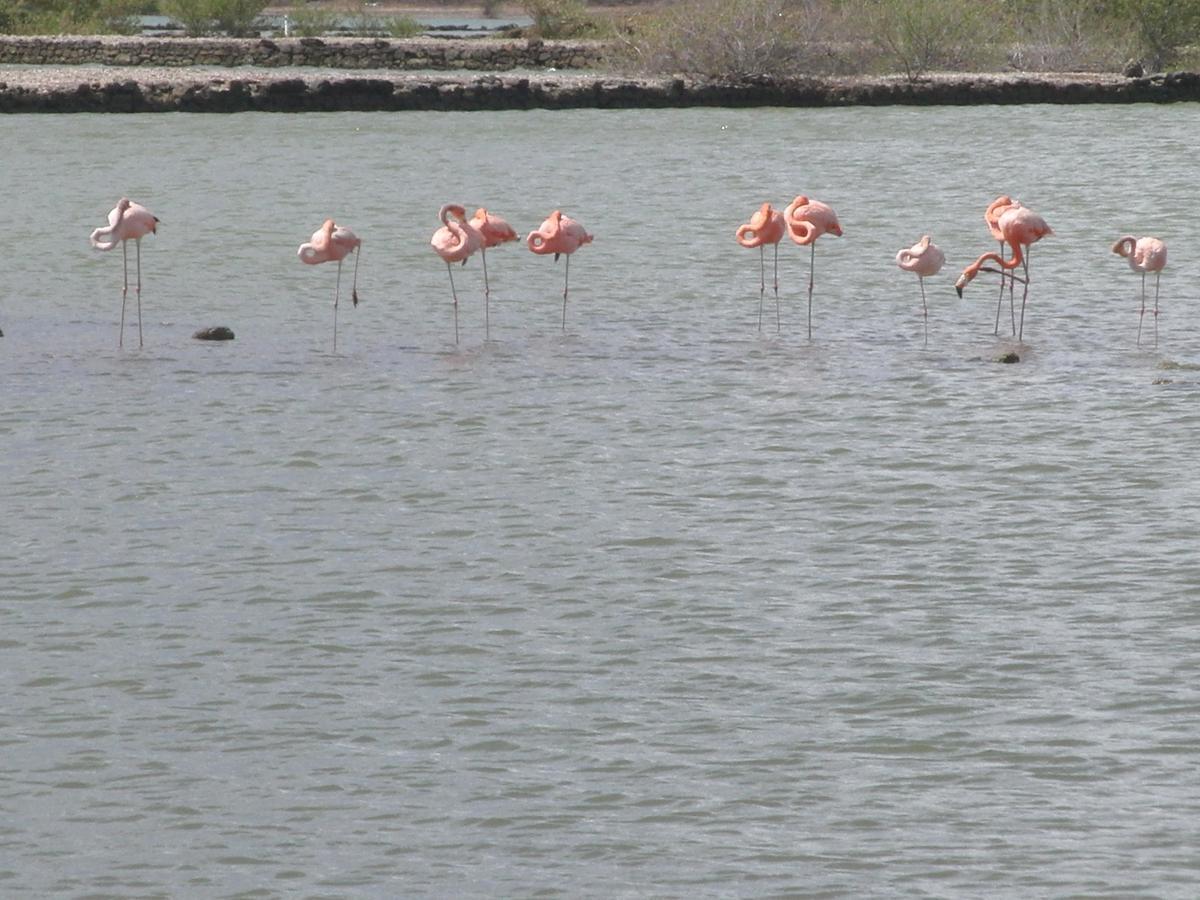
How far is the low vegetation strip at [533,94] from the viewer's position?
36156 millimetres

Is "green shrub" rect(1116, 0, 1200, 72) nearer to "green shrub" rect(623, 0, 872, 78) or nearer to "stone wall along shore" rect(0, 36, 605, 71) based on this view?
"green shrub" rect(623, 0, 872, 78)

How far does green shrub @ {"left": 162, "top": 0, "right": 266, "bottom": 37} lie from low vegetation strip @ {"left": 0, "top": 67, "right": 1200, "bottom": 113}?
55.1 ft

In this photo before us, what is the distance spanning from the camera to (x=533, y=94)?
36.4m

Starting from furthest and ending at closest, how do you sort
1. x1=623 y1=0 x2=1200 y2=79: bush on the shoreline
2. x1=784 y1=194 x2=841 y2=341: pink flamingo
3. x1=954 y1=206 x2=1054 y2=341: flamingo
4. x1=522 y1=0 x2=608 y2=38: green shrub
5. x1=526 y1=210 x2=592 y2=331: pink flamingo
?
x1=522 y1=0 x2=608 y2=38: green shrub
x1=623 y1=0 x2=1200 y2=79: bush on the shoreline
x1=526 y1=210 x2=592 y2=331: pink flamingo
x1=784 y1=194 x2=841 y2=341: pink flamingo
x1=954 y1=206 x2=1054 y2=341: flamingo

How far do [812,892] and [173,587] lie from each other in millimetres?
3809

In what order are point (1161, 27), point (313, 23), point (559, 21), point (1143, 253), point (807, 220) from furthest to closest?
1. point (559, 21)
2. point (313, 23)
3. point (1161, 27)
4. point (807, 220)
5. point (1143, 253)

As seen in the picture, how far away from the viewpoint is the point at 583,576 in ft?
29.1

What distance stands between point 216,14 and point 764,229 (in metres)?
41.3

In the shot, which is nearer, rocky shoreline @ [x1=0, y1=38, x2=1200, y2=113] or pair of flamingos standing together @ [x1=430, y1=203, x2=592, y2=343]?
pair of flamingos standing together @ [x1=430, y1=203, x2=592, y2=343]

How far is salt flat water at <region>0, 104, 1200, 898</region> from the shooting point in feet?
20.2

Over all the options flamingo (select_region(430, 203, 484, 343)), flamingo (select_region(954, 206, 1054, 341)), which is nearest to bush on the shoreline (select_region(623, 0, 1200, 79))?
flamingo (select_region(430, 203, 484, 343))

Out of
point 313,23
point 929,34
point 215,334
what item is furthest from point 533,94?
point 215,334

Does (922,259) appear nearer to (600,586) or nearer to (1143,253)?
(1143,253)

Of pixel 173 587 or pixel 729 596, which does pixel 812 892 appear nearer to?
pixel 729 596
